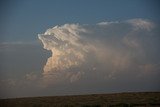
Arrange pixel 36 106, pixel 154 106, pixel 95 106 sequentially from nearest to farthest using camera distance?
pixel 154 106 < pixel 95 106 < pixel 36 106

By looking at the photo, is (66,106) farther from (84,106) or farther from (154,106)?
(154,106)

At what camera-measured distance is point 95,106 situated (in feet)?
164

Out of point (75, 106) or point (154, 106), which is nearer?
point (154, 106)

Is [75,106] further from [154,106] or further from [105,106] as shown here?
[154,106]

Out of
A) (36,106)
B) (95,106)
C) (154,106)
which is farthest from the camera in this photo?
(36,106)

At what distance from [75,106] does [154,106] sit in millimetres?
11512

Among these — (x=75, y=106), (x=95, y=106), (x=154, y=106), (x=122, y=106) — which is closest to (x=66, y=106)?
(x=75, y=106)

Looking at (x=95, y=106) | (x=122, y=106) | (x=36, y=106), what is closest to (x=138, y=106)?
(x=122, y=106)

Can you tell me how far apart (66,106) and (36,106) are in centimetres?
556

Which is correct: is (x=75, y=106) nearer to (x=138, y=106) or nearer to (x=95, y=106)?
(x=95, y=106)

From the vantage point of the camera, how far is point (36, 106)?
181 feet

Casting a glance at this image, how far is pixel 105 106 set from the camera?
4900 cm

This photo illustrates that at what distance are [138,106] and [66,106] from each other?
35.1 feet

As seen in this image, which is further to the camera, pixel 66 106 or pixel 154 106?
pixel 66 106
